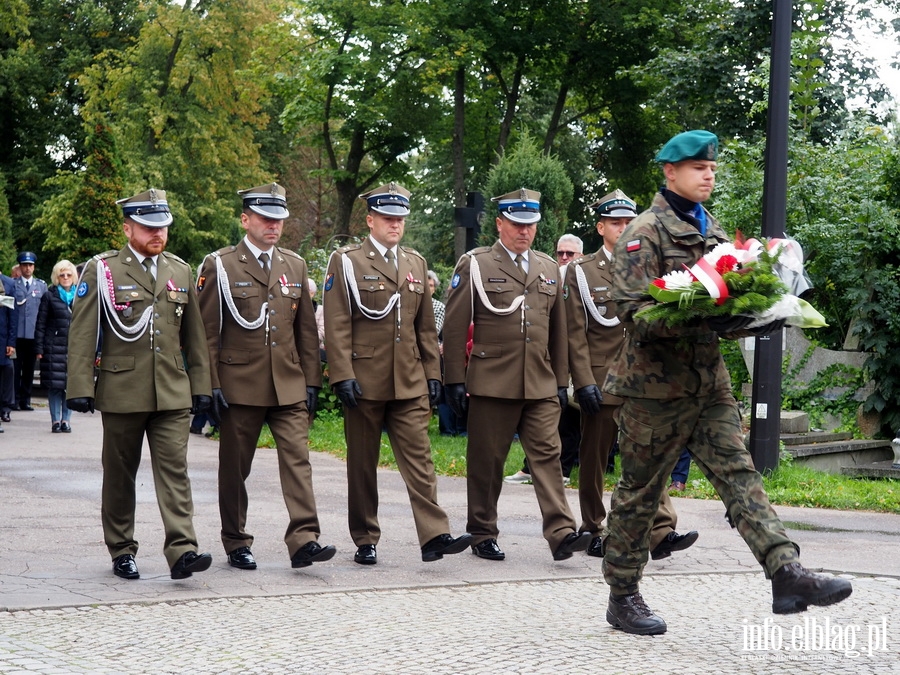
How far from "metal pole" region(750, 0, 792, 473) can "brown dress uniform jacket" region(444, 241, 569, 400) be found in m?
3.49

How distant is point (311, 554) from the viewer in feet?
22.8

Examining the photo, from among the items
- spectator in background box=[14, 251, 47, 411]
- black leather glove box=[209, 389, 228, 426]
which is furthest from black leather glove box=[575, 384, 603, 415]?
spectator in background box=[14, 251, 47, 411]

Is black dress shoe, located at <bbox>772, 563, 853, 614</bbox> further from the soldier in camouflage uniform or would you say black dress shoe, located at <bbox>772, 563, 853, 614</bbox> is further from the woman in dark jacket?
the woman in dark jacket

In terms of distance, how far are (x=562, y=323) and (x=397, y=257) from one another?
3.78ft

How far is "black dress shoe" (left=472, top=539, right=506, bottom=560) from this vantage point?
757 cm

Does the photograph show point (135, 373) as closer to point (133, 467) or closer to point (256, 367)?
point (133, 467)

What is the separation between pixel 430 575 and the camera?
702 cm

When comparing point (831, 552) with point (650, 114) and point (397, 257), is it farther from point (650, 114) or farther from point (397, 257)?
point (650, 114)

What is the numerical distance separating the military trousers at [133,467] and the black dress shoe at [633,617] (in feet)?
8.03

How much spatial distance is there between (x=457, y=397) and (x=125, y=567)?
226cm

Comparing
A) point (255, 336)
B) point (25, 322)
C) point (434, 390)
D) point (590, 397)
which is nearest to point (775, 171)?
point (590, 397)

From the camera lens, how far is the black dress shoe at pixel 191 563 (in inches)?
259

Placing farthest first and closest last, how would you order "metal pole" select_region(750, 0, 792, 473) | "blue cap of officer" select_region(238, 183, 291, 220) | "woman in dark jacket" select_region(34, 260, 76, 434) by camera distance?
"woman in dark jacket" select_region(34, 260, 76, 434), "metal pole" select_region(750, 0, 792, 473), "blue cap of officer" select_region(238, 183, 291, 220)

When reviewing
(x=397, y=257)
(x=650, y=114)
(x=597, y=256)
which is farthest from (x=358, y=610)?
(x=650, y=114)
